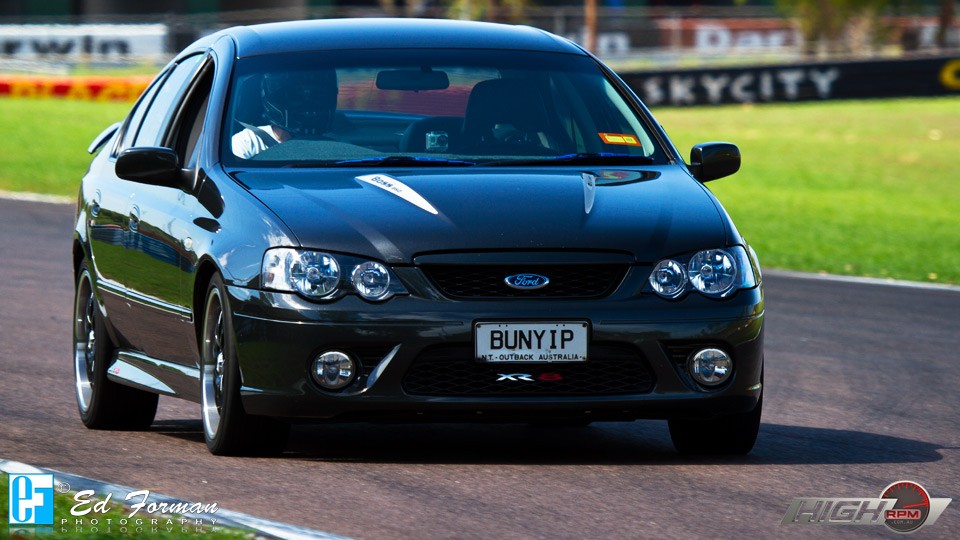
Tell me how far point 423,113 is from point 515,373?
150cm

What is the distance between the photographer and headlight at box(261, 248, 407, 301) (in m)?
6.40

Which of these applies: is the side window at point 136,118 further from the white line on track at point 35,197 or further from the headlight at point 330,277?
the white line on track at point 35,197

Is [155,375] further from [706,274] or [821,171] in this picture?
[821,171]

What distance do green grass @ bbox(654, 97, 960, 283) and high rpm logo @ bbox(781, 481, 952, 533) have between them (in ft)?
34.8

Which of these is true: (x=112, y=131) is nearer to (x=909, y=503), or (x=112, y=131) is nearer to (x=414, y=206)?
(x=414, y=206)

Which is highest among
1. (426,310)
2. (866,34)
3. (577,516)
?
(426,310)

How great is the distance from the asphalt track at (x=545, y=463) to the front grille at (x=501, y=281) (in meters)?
0.62

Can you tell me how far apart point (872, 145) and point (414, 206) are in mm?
28465

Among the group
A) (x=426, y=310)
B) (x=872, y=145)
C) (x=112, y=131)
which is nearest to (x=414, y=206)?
(x=426, y=310)

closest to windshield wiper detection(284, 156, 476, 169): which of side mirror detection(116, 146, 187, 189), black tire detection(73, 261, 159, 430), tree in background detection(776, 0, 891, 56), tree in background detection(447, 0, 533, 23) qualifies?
side mirror detection(116, 146, 187, 189)

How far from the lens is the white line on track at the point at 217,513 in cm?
522

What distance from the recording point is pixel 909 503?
6.18 meters

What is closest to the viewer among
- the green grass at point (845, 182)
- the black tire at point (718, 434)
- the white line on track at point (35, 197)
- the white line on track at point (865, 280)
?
the black tire at point (718, 434)

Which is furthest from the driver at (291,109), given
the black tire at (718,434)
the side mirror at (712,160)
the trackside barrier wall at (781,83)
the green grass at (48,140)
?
the trackside barrier wall at (781,83)
